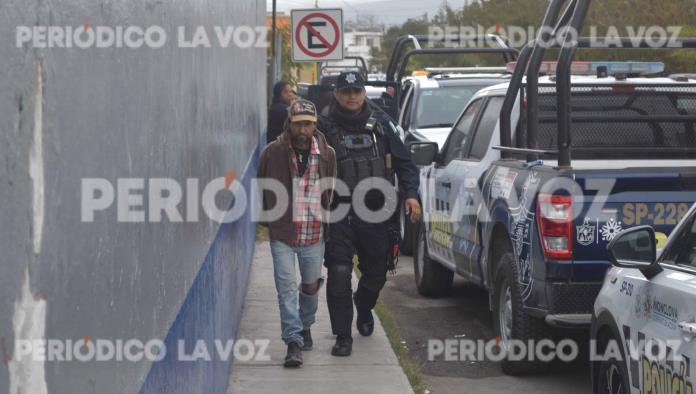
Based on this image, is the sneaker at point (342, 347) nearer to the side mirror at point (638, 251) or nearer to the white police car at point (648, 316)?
the white police car at point (648, 316)

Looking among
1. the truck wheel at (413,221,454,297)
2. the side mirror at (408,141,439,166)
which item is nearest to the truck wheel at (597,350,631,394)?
the side mirror at (408,141,439,166)

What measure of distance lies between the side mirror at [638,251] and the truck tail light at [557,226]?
1546mm

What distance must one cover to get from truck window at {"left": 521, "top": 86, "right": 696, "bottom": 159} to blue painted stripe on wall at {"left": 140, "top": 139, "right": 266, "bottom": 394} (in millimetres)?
2496

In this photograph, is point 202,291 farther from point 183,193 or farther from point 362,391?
point 362,391

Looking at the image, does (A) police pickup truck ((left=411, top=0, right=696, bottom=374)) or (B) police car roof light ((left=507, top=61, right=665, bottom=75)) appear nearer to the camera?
(A) police pickup truck ((left=411, top=0, right=696, bottom=374))

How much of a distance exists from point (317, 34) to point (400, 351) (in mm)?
7396

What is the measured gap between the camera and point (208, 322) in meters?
5.00

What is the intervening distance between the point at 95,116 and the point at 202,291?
2.48m

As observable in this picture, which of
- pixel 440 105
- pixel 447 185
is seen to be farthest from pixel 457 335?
pixel 440 105

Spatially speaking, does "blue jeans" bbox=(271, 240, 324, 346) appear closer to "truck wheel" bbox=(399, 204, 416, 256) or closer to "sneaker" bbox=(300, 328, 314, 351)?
"sneaker" bbox=(300, 328, 314, 351)

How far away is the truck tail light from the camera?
6.34 m

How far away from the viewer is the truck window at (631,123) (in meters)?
7.84

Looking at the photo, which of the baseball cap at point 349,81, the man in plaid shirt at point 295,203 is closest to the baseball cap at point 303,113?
the man in plaid shirt at point 295,203

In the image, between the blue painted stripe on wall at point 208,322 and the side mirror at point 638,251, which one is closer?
the blue painted stripe on wall at point 208,322
